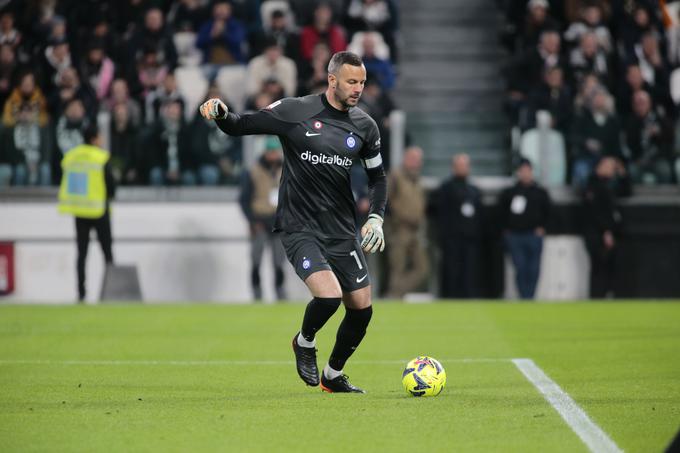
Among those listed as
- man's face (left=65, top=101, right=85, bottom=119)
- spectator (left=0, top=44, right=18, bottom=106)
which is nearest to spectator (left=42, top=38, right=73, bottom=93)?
spectator (left=0, top=44, right=18, bottom=106)

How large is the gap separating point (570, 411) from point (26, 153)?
13726mm

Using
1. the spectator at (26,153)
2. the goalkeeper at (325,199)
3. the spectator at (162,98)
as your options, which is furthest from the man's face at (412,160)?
the goalkeeper at (325,199)

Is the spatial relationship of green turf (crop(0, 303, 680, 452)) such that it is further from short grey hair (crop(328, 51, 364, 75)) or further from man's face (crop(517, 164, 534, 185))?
man's face (crop(517, 164, 534, 185))

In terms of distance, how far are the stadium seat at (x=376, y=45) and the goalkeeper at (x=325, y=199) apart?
485 inches

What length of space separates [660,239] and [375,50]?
5270 millimetres

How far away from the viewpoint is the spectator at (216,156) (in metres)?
20.3

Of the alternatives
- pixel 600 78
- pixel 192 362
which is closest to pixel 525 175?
pixel 600 78

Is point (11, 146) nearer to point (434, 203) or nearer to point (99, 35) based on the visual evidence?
point (99, 35)

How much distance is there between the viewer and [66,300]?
20.4 m

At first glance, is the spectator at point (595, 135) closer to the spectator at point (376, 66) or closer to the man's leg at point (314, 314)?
the spectator at point (376, 66)

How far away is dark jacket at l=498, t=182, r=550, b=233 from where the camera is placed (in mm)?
20047

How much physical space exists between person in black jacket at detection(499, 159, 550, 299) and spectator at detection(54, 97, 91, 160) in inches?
251

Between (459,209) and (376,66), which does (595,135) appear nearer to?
(459,209)

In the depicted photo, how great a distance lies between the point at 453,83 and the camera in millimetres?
23688
